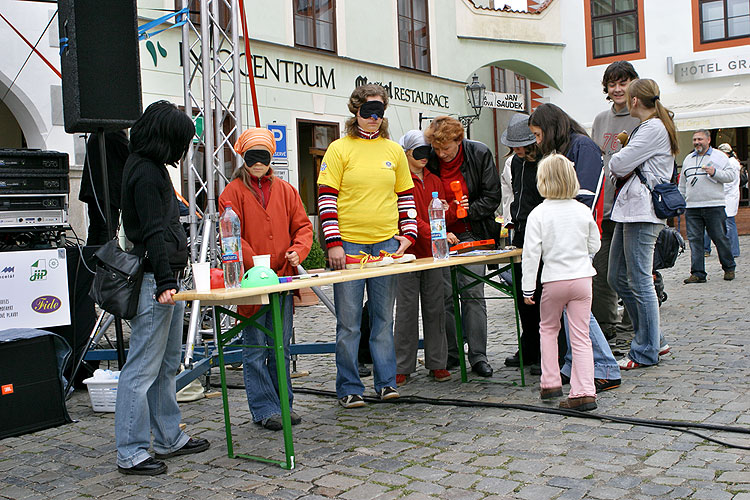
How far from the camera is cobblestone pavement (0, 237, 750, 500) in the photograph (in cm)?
358

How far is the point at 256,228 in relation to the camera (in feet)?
15.9

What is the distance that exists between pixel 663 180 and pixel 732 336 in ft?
6.41

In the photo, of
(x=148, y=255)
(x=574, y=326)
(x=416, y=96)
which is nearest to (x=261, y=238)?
(x=148, y=255)

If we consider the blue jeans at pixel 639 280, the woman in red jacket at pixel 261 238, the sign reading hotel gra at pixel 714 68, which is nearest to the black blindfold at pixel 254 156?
the woman in red jacket at pixel 261 238

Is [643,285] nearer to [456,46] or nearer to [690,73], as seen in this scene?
[456,46]

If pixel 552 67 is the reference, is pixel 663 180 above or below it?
below

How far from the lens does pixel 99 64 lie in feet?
18.2

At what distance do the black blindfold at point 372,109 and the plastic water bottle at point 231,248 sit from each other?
1.05m

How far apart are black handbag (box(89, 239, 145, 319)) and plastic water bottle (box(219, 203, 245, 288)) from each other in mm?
476

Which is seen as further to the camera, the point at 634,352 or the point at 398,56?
the point at 398,56

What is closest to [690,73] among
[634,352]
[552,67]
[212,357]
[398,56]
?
[552,67]

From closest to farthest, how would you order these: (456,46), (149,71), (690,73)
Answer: (149,71) → (456,46) → (690,73)

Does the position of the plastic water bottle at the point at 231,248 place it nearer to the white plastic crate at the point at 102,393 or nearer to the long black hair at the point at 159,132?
the long black hair at the point at 159,132

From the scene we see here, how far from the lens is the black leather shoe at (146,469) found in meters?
4.04
